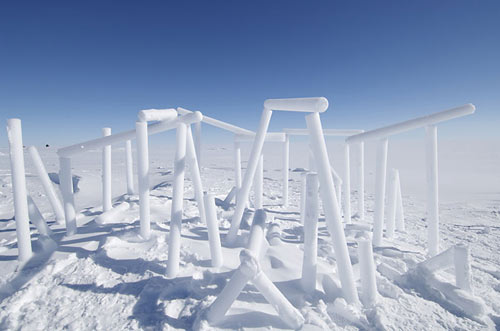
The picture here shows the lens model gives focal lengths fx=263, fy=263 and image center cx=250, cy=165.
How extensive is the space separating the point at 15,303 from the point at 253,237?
124 inches

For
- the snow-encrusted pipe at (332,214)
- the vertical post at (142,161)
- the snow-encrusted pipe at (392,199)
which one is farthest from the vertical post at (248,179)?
the snow-encrusted pipe at (392,199)

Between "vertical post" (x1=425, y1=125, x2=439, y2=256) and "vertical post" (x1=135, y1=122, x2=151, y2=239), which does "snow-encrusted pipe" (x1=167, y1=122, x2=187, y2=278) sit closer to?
"vertical post" (x1=135, y1=122, x2=151, y2=239)

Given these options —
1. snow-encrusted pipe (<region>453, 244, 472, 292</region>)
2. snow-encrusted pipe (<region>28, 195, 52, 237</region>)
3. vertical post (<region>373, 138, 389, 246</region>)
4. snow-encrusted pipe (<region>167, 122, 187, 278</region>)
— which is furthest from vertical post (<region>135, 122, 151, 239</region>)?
snow-encrusted pipe (<region>453, 244, 472, 292</region>)

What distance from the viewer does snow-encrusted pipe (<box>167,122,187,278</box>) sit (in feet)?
13.4

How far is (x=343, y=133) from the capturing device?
27.7 feet

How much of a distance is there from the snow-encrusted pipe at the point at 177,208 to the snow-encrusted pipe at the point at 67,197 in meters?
2.74

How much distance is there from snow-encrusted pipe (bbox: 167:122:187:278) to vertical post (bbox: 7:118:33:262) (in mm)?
2593

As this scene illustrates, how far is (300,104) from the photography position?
14.2ft

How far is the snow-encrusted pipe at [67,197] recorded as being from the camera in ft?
18.2

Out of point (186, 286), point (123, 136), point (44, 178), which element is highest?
point (123, 136)

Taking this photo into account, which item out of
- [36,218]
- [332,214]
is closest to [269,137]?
[332,214]

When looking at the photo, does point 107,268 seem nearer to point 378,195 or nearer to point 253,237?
point 253,237

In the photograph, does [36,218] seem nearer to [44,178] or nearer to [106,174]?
[44,178]

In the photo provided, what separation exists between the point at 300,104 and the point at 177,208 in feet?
8.73
